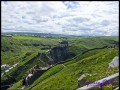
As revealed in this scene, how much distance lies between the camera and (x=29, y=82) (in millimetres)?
145000

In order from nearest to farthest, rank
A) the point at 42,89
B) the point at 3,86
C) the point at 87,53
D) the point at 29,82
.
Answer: the point at 42,89 → the point at 29,82 → the point at 87,53 → the point at 3,86

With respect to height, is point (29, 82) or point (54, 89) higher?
point (54, 89)

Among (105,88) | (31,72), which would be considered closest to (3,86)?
(31,72)

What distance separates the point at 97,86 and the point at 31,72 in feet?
366

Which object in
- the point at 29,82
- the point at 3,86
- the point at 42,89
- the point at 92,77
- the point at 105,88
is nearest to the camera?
the point at 105,88

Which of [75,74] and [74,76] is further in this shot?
[75,74]

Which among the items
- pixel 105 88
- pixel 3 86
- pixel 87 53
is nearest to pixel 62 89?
pixel 105 88

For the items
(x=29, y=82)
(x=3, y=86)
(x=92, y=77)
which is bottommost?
(x=3, y=86)

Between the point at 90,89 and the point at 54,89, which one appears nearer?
the point at 90,89

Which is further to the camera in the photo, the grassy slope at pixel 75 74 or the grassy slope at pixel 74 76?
the grassy slope at pixel 75 74

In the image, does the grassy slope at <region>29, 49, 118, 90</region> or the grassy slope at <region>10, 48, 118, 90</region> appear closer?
the grassy slope at <region>29, 49, 118, 90</region>

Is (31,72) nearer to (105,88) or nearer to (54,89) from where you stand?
(54,89)

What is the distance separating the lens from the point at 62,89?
74125mm

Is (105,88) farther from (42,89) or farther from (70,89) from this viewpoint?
(42,89)
